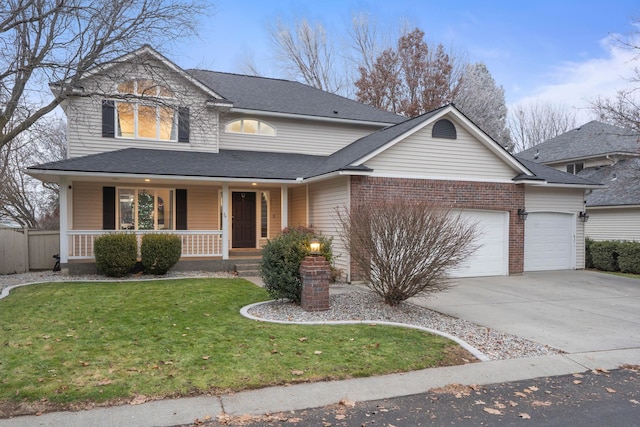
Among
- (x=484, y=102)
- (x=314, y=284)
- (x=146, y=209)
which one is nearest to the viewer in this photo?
(x=314, y=284)

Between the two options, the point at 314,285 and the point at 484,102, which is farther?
the point at 484,102

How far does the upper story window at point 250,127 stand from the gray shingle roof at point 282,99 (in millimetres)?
650

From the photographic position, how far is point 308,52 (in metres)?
31.9

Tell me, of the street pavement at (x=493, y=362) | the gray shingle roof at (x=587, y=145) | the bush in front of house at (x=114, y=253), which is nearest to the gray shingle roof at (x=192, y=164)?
the bush in front of house at (x=114, y=253)

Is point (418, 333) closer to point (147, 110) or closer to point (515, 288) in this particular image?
point (515, 288)

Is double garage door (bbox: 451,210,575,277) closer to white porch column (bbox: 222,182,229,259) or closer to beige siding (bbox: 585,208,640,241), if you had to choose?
beige siding (bbox: 585,208,640,241)

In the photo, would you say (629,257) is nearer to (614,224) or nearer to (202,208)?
(614,224)

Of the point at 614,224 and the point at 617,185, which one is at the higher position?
the point at 617,185

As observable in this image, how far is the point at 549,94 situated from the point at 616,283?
1179 inches

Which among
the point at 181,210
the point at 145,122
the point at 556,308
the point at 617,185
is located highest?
the point at 145,122

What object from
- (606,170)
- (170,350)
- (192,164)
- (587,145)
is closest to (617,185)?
(606,170)

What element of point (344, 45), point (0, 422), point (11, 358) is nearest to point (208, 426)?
point (0, 422)

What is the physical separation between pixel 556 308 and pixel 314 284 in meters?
4.99

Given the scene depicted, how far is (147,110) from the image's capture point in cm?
1418
